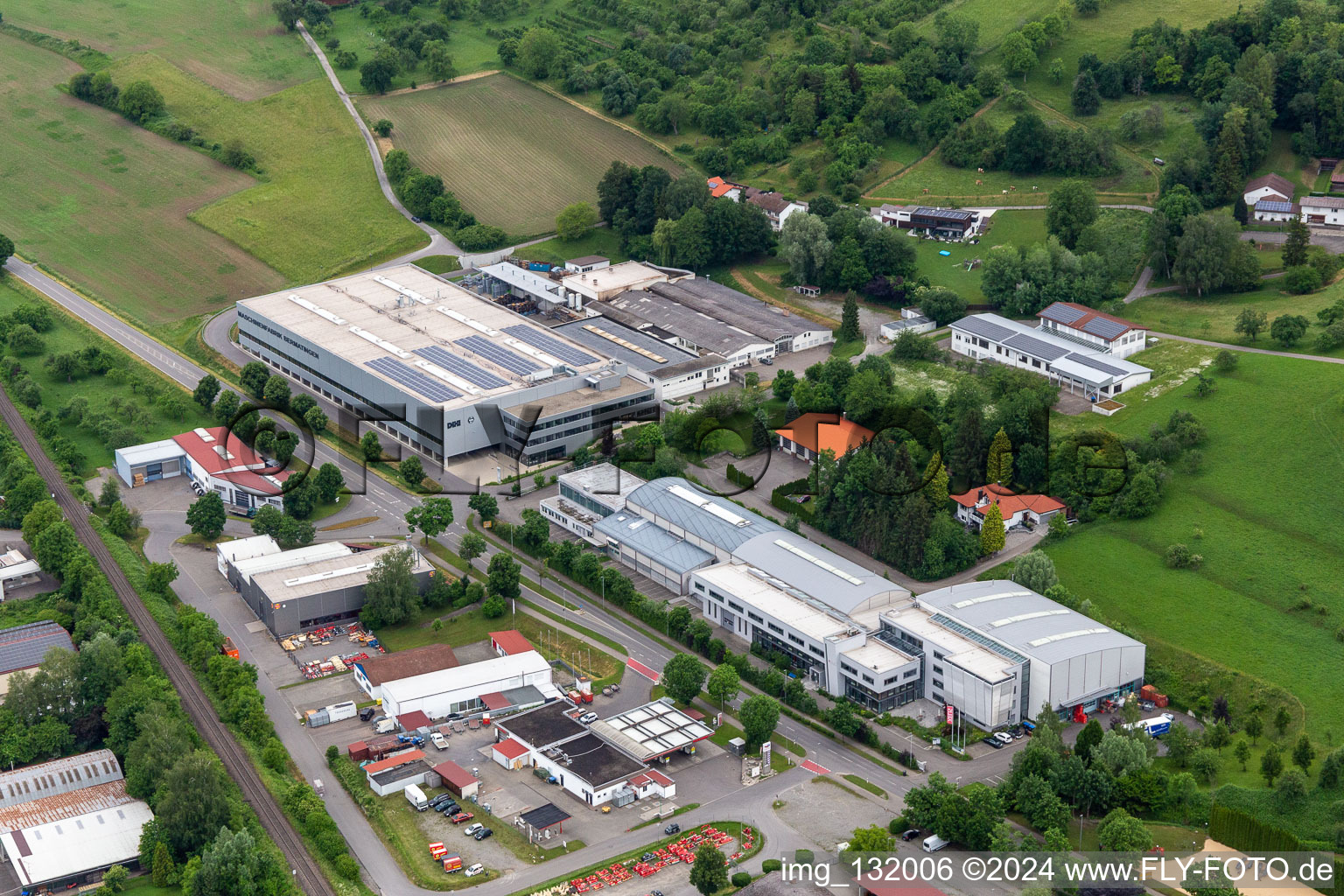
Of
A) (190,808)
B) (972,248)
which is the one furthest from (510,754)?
(972,248)

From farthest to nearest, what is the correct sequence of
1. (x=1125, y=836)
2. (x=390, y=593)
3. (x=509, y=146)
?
(x=509, y=146) < (x=390, y=593) < (x=1125, y=836)

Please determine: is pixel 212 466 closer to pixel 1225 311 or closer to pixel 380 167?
pixel 380 167

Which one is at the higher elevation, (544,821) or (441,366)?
(441,366)

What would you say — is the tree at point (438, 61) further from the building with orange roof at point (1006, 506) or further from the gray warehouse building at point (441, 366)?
the building with orange roof at point (1006, 506)

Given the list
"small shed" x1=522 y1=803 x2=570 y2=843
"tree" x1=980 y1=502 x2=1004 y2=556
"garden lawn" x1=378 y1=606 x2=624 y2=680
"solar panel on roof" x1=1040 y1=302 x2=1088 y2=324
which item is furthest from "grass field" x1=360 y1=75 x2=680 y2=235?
"small shed" x1=522 y1=803 x2=570 y2=843

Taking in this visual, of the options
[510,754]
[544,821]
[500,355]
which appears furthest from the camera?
[500,355]

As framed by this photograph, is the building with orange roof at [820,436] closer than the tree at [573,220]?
Yes

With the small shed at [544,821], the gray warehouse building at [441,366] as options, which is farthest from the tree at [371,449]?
the small shed at [544,821]

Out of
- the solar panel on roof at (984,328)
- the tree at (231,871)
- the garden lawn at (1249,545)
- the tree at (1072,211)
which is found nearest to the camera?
the tree at (231,871)
